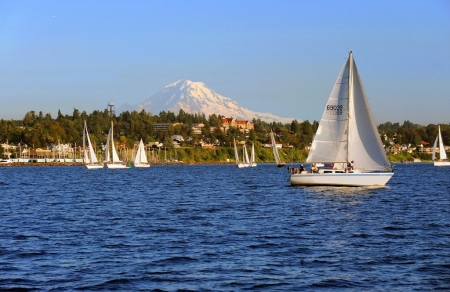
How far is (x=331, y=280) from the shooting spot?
23250 millimetres

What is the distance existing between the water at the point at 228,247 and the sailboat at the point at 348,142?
10117 mm

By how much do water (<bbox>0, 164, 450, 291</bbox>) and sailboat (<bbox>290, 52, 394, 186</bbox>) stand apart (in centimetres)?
1012

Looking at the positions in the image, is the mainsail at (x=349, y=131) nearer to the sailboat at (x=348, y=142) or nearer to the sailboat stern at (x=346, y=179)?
the sailboat at (x=348, y=142)

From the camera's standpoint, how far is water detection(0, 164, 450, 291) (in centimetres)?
2334

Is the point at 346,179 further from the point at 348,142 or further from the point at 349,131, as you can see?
the point at 349,131

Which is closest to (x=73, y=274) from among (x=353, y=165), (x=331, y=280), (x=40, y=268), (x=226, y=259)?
(x=40, y=268)

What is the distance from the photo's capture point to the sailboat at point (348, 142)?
62188 mm

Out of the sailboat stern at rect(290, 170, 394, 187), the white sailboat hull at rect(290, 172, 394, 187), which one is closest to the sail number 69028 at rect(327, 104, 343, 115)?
the sailboat stern at rect(290, 170, 394, 187)

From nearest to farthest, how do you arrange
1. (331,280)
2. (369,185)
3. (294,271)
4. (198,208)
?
(331,280), (294,271), (198,208), (369,185)

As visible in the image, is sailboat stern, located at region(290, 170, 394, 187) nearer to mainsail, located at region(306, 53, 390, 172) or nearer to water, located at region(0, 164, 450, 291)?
mainsail, located at region(306, 53, 390, 172)

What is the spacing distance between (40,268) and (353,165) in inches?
1623

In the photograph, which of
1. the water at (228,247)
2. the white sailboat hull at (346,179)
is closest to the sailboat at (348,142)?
the white sailboat hull at (346,179)

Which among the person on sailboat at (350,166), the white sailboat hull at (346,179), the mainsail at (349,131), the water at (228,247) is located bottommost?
the water at (228,247)

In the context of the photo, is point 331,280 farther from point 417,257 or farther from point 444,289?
point 417,257
